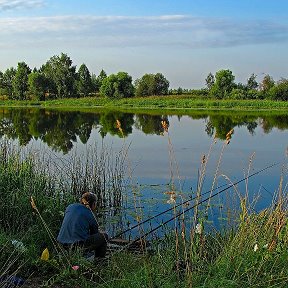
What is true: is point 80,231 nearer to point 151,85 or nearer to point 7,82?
point 151,85

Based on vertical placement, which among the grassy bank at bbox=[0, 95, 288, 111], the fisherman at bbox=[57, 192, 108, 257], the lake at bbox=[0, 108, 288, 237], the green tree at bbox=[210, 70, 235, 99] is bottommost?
the lake at bbox=[0, 108, 288, 237]

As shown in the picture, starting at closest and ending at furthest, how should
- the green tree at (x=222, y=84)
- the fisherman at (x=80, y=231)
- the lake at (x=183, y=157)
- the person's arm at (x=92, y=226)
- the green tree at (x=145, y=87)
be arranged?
the fisherman at (x=80, y=231), the person's arm at (x=92, y=226), the lake at (x=183, y=157), the green tree at (x=222, y=84), the green tree at (x=145, y=87)

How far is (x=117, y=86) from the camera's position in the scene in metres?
66.3

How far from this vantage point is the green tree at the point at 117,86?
6606cm

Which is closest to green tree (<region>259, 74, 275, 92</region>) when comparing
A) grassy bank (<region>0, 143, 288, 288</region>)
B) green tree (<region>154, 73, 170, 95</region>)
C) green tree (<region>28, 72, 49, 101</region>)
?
green tree (<region>154, 73, 170, 95</region>)

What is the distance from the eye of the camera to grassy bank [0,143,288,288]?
11.8ft

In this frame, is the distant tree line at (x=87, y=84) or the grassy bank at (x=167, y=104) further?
the distant tree line at (x=87, y=84)

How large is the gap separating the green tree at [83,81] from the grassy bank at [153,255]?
62.5m

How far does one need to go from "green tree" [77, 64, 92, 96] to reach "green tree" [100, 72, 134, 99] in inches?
138

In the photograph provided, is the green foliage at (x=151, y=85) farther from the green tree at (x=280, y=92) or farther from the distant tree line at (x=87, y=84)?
the green tree at (x=280, y=92)

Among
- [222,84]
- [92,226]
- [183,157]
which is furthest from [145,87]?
[92,226]

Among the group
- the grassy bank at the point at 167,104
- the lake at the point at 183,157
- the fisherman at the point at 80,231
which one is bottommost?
the lake at the point at 183,157

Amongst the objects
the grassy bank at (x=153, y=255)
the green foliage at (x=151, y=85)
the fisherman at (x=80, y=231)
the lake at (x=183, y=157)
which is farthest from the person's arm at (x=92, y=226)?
the green foliage at (x=151, y=85)

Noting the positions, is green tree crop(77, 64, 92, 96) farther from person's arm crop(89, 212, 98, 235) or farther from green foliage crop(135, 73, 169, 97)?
person's arm crop(89, 212, 98, 235)
